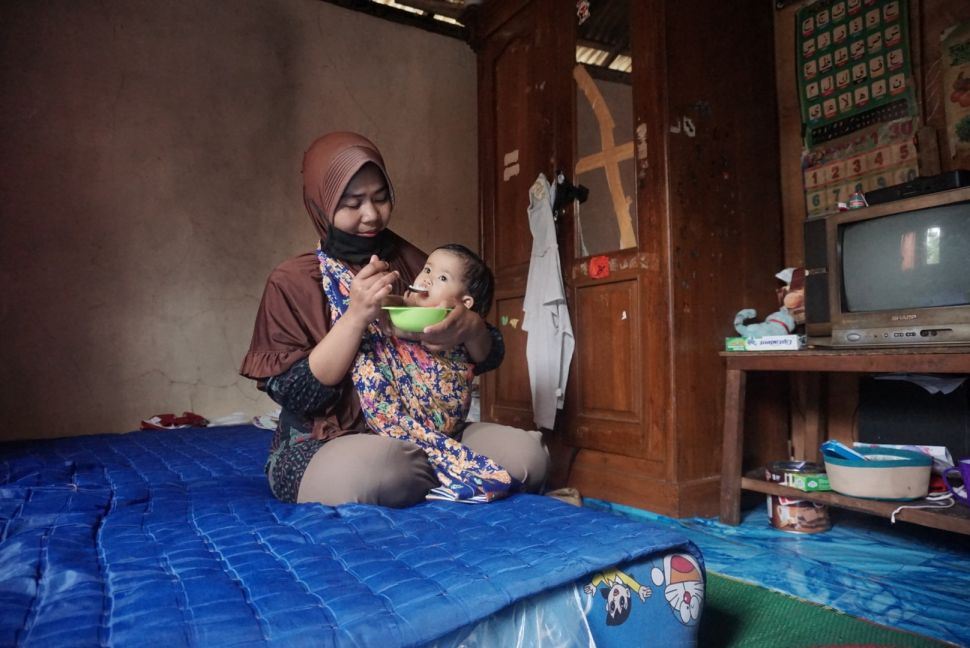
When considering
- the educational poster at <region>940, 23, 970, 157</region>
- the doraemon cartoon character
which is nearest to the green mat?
the doraemon cartoon character

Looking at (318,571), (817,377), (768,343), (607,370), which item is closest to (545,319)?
(607,370)

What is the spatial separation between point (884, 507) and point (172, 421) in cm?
312

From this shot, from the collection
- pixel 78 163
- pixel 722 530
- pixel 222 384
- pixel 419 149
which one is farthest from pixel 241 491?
pixel 419 149

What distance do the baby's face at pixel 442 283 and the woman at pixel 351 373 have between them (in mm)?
86

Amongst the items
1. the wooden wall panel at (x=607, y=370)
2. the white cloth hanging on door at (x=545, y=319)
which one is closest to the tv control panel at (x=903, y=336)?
the wooden wall panel at (x=607, y=370)

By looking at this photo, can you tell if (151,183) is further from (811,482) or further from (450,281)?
(811,482)

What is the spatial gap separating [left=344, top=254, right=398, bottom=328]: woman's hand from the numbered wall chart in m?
2.08

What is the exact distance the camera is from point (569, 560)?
3.03 ft

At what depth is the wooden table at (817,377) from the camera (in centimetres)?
167

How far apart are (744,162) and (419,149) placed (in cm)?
228

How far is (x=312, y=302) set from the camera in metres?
1.40

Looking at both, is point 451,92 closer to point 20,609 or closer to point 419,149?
point 419,149

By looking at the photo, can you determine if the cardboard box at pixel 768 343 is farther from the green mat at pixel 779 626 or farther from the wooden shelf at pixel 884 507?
the green mat at pixel 779 626

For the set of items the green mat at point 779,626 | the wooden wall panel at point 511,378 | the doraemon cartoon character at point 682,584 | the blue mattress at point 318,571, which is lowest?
the green mat at point 779,626
